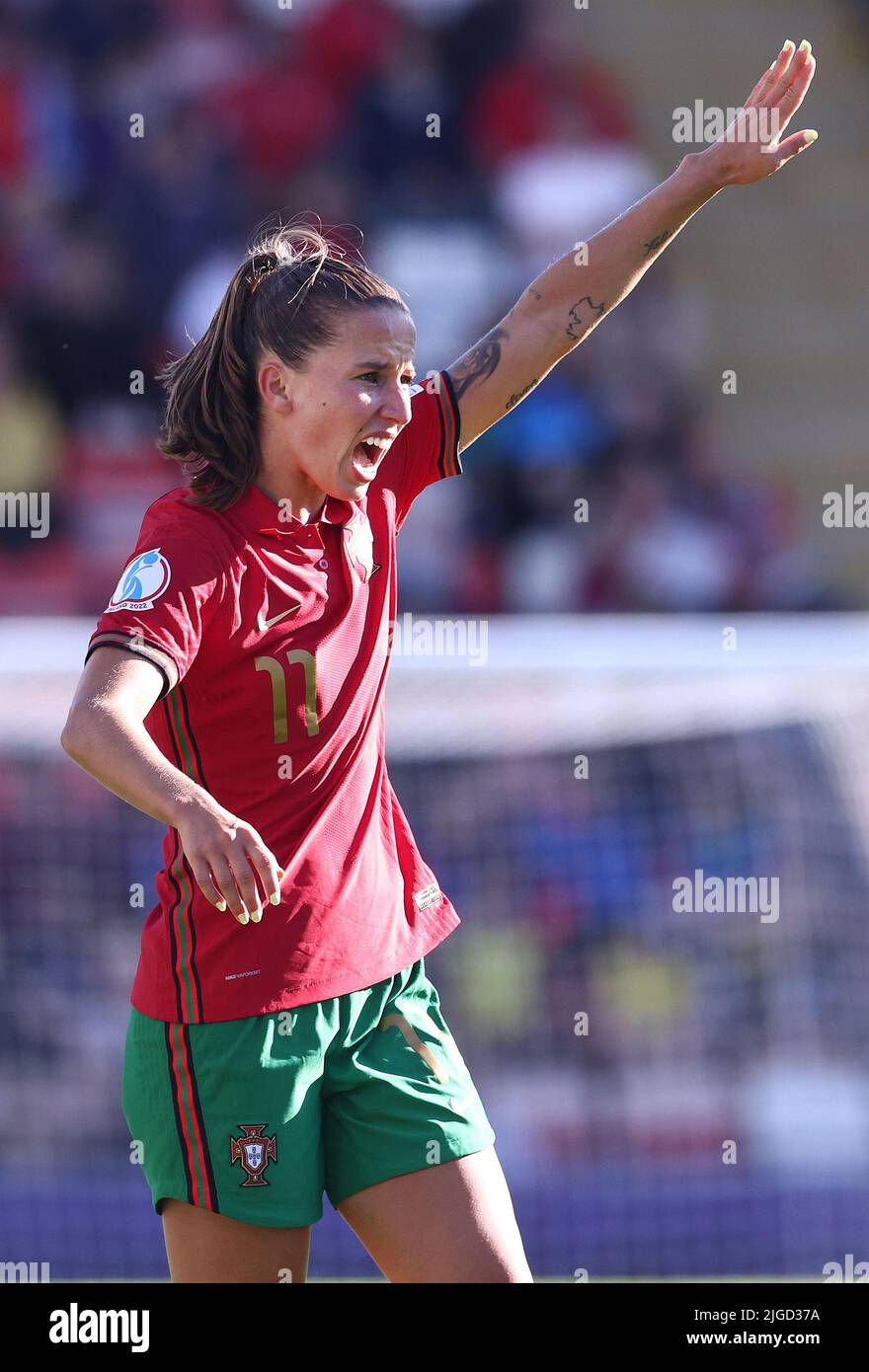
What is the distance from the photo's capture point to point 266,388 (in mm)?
2268

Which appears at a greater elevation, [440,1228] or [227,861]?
[227,861]


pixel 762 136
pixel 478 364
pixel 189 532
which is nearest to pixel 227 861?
pixel 189 532

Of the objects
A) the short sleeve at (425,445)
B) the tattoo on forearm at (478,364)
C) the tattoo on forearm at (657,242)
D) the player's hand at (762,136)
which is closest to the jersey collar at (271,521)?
the short sleeve at (425,445)

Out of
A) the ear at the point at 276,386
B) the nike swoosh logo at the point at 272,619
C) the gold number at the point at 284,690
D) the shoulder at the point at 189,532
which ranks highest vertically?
the ear at the point at 276,386

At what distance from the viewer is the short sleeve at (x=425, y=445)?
2510 mm

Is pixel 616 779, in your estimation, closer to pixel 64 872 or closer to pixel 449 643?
pixel 449 643

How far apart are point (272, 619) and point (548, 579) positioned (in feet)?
15.4

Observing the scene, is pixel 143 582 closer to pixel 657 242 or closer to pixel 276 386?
pixel 276 386

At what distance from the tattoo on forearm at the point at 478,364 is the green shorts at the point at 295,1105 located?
900mm

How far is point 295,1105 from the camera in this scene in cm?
217

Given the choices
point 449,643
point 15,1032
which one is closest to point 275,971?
point 15,1032

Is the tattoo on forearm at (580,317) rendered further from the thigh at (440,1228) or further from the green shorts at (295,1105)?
the thigh at (440,1228)

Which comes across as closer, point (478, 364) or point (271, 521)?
point (271, 521)

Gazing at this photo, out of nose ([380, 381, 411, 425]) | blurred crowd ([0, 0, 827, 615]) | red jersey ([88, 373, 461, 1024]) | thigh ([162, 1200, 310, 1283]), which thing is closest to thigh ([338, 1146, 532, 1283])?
thigh ([162, 1200, 310, 1283])
